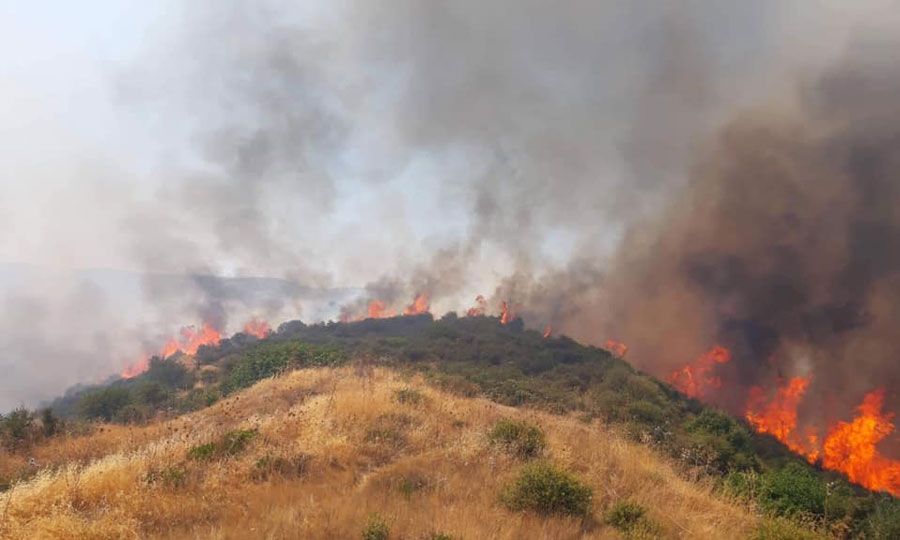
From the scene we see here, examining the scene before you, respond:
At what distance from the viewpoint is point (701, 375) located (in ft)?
229

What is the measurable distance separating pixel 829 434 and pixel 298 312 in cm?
12888

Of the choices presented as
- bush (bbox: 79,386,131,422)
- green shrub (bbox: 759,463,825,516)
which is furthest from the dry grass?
bush (bbox: 79,386,131,422)

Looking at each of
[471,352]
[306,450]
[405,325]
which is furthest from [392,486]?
[405,325]

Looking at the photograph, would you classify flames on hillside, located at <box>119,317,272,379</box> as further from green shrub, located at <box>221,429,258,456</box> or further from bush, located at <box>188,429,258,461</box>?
bush, located at <box>188,429,258,461</box>

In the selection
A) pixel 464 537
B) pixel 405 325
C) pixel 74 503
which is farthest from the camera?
pixel 405 325

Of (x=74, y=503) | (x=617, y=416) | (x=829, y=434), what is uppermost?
(x=74, y=503)

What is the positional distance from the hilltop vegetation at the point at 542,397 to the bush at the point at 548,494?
0.69m

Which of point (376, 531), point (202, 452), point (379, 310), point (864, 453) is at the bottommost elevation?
point (864, 453)

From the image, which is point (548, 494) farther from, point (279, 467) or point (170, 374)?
point (170, 374)

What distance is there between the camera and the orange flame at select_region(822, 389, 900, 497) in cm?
4591

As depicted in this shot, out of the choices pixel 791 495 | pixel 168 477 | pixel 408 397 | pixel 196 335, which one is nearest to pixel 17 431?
pixel 168 477

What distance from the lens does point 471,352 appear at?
Result: 62.0 meters

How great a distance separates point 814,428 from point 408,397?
5959 centimetres

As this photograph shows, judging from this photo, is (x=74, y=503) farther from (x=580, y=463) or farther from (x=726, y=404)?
(x=726, y=404)
